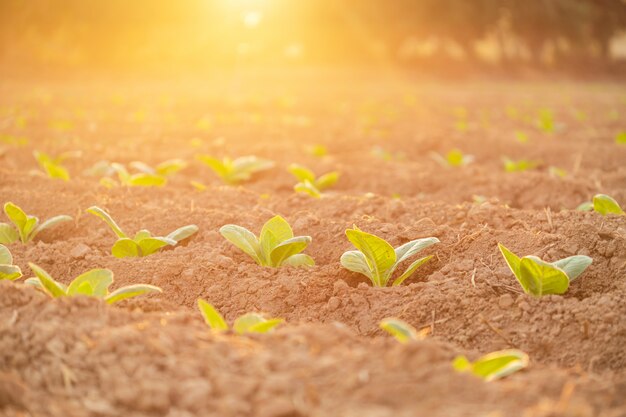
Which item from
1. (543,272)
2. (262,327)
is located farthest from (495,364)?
(543,272)

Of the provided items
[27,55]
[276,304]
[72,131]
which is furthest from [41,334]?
[27,55]

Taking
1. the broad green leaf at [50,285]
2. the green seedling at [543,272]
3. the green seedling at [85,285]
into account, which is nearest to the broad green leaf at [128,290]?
the green seedling at [85,285]

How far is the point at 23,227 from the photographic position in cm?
314

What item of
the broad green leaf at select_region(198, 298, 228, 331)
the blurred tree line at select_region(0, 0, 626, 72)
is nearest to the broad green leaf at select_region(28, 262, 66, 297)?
the broad green leaf at select_region(198, 298, 228, 331)

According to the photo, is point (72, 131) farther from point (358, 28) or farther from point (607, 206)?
point (358, 28)

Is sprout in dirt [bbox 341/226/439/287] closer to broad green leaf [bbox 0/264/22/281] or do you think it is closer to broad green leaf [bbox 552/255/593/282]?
broad green leaf [bbox 552/255/593/282]

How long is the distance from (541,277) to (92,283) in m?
1.41

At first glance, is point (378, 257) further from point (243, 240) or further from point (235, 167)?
point (235, 167)

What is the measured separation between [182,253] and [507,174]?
9.41ft

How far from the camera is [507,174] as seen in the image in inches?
198

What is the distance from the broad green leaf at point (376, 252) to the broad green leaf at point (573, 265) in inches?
21.8

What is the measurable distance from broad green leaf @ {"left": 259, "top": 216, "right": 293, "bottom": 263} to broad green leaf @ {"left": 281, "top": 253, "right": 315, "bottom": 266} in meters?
0.08

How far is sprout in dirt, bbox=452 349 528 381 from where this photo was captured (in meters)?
1.65

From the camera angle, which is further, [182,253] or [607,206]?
[607,206]
